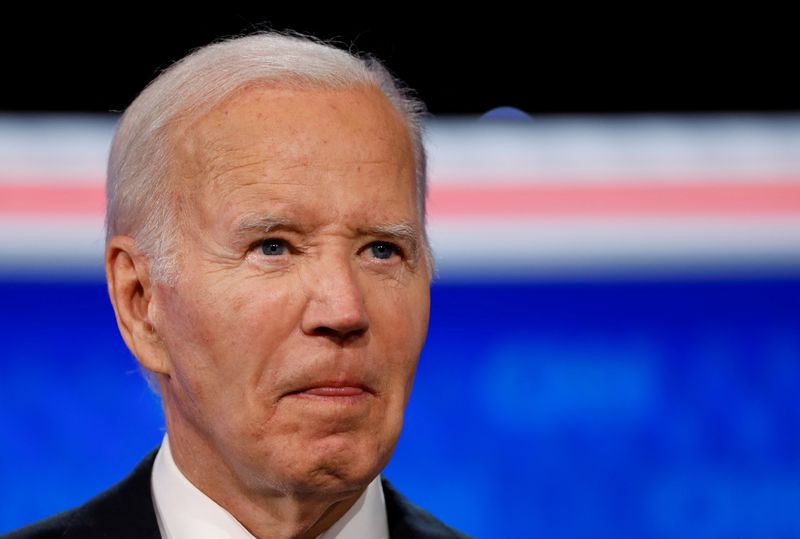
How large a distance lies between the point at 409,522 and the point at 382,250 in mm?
496

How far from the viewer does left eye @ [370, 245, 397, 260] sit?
71.1 inches

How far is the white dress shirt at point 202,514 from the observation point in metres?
1.84

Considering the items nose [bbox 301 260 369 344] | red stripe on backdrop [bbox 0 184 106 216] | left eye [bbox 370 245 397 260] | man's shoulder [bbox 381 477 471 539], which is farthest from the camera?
red stripe on backdrop [bbox 0 184 106 216]

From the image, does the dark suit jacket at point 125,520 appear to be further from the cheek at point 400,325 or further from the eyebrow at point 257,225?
the eyebrow at point 257,225

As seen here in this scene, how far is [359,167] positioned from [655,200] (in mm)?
1642

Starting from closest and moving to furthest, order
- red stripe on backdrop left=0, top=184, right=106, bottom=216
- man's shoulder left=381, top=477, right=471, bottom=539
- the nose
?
the nose, man's shoulder left=381, top=477, right=471, bottom=539, red stripe on backdrop left=0, top=184, right=106, bottom=216

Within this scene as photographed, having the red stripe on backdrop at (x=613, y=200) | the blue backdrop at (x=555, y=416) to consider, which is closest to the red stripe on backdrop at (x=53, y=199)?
the blue backdrop at (x=555, y=416)

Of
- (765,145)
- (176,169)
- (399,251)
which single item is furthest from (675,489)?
(176,169)

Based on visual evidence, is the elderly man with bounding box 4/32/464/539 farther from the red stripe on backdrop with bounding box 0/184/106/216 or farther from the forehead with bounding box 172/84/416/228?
the red stripe on backdrop with bounding box 0/184/106/216

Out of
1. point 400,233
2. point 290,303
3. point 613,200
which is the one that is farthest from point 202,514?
point 613,200

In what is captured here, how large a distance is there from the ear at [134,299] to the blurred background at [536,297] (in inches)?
52.6

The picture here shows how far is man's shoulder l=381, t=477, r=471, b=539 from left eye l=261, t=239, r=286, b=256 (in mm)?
523

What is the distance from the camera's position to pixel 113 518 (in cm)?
193

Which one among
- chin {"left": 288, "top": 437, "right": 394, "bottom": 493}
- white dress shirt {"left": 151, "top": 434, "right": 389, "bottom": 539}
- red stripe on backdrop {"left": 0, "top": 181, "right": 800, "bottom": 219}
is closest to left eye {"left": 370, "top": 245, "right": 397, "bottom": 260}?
chin {"left": 288, "top": 437, "right": 394, "bottom": 493}
